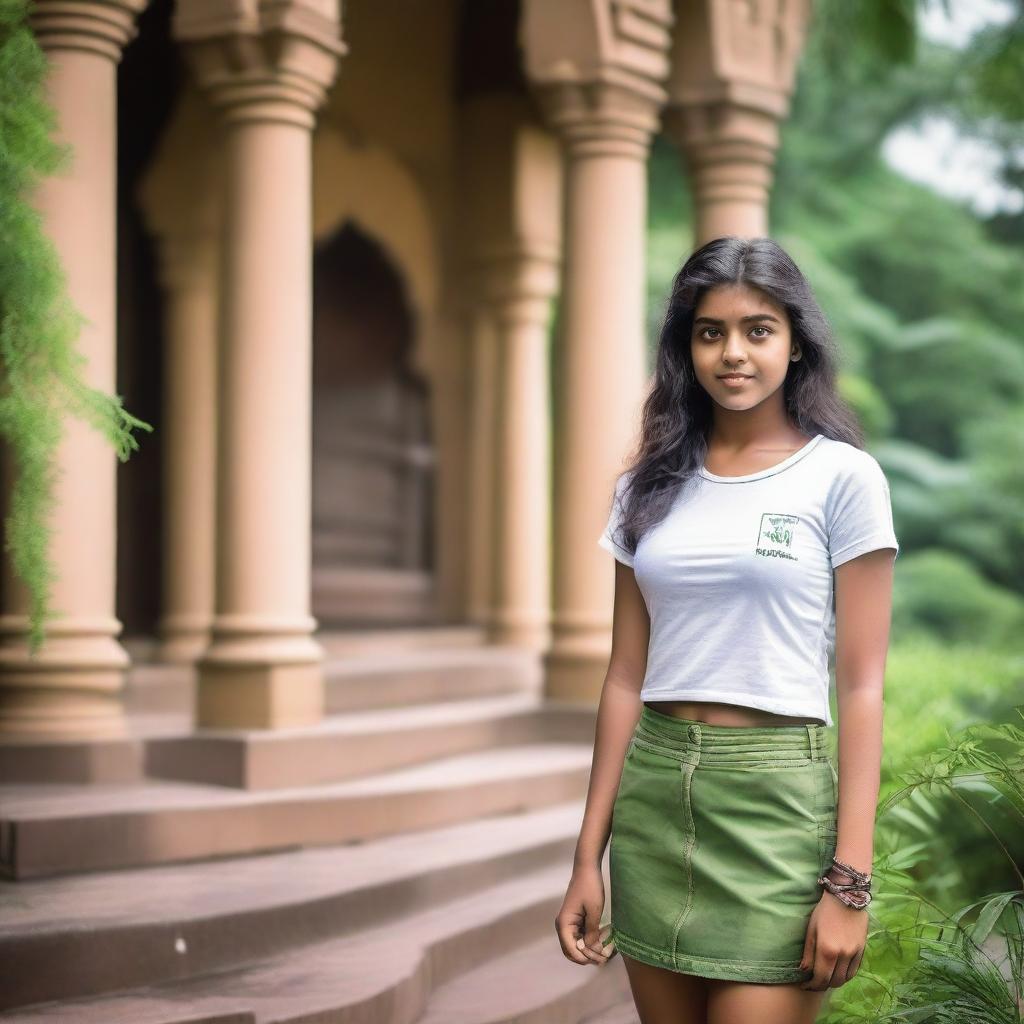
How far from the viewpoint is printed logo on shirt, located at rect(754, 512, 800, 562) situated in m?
2.61

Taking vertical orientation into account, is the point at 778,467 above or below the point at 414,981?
above

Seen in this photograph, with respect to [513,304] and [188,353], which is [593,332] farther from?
[513,304]

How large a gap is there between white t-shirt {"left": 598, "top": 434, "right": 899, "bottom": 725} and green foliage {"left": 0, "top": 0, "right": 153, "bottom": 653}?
2418 mm

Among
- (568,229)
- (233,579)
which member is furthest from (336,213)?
(233,579)

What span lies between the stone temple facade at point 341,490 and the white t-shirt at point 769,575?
7.01 feet

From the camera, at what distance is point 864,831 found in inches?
99.8

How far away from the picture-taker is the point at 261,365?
646cm

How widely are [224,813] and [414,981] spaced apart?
1200 mm

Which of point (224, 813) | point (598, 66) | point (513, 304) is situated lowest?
point (224, 813)

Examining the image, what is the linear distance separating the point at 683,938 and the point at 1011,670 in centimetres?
1017

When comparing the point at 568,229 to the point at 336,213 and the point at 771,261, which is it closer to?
the point at 336,213

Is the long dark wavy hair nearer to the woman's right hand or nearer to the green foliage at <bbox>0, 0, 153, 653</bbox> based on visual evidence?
the woman's right hand

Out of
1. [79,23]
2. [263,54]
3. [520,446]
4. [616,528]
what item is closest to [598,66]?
[263,54]

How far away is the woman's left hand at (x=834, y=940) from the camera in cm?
250
